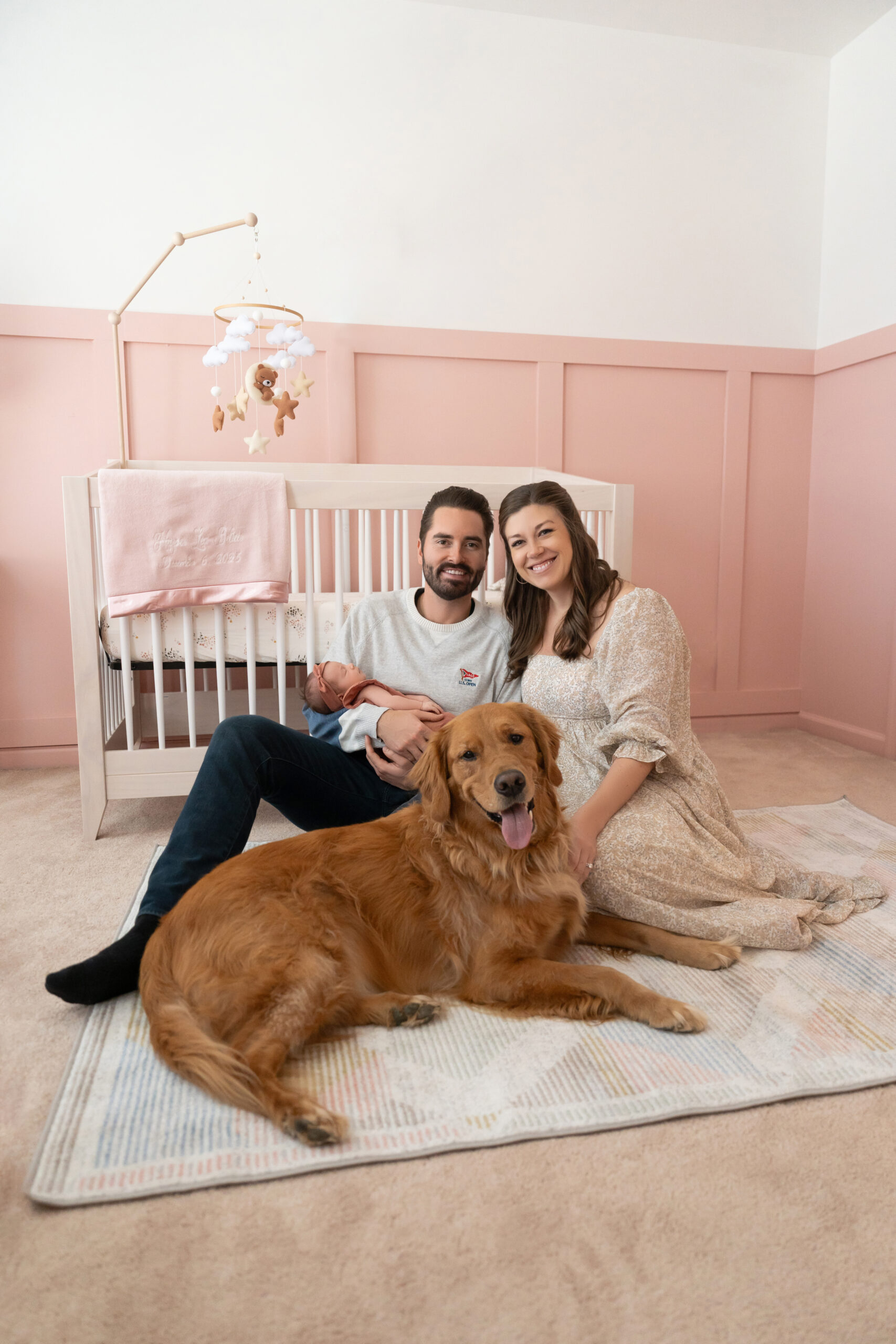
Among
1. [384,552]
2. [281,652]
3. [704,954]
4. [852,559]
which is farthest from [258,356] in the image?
[704,954]

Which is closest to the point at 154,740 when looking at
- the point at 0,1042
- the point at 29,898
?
the point at 29,898

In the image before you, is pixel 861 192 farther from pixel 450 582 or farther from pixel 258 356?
pixel 450 582

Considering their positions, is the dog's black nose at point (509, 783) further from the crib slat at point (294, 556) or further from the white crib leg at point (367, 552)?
the crib slat at point (294, 556)

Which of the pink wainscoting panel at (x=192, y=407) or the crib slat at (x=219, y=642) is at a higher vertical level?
the pink wainscoting panel at (x=192, y=407)

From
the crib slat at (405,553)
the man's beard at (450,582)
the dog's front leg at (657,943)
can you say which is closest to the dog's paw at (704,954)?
the dog's front leg at (657,943)

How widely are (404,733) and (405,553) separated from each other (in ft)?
4.26

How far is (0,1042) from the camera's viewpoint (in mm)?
1378

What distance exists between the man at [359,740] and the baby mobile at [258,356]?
1103 mm

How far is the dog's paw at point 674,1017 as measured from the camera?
1.36m

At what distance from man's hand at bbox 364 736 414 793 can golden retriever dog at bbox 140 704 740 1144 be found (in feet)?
0.83

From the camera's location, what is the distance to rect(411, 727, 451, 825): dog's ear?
1.47m

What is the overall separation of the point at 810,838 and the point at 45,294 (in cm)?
313

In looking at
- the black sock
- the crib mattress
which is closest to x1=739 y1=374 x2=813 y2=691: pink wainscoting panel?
the crib mattress

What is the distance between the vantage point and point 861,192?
10.9ft
